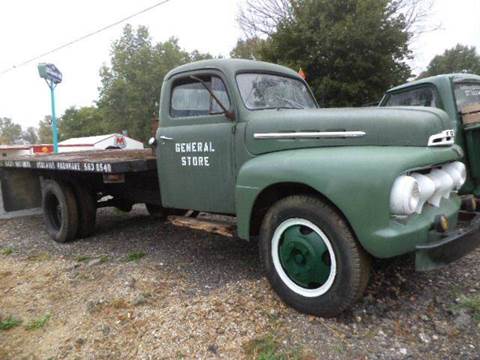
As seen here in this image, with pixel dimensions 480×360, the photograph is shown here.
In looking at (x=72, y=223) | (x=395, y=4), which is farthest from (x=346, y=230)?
(x=395, y=4)

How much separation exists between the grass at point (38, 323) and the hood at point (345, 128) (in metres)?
2.05

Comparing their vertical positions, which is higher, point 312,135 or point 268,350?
point 312,135

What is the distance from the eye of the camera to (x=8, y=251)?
4551mm

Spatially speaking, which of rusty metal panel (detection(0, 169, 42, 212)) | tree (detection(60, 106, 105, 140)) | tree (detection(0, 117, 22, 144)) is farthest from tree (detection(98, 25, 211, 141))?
tree (detection(0, 117, 22, 144))

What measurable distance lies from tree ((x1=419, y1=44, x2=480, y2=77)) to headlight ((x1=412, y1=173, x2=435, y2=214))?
124 ft

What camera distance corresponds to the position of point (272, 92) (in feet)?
11.1

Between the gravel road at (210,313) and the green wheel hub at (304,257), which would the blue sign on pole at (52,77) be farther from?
the green wheel hub at (304,257)

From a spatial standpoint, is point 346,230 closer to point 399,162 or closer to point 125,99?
point 399,162

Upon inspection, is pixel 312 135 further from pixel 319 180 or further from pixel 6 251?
pixel 6 251

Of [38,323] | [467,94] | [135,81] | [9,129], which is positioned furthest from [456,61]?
[9,129]

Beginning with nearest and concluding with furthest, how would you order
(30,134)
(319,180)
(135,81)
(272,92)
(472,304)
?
(319,180) → (472,304) → (272,92) → (135,81) → (30,134)

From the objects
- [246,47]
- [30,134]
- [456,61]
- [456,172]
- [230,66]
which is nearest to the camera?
[456,172]

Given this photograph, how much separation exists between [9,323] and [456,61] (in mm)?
43212

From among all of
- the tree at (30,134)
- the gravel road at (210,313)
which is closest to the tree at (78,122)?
the tree at (30,134)
